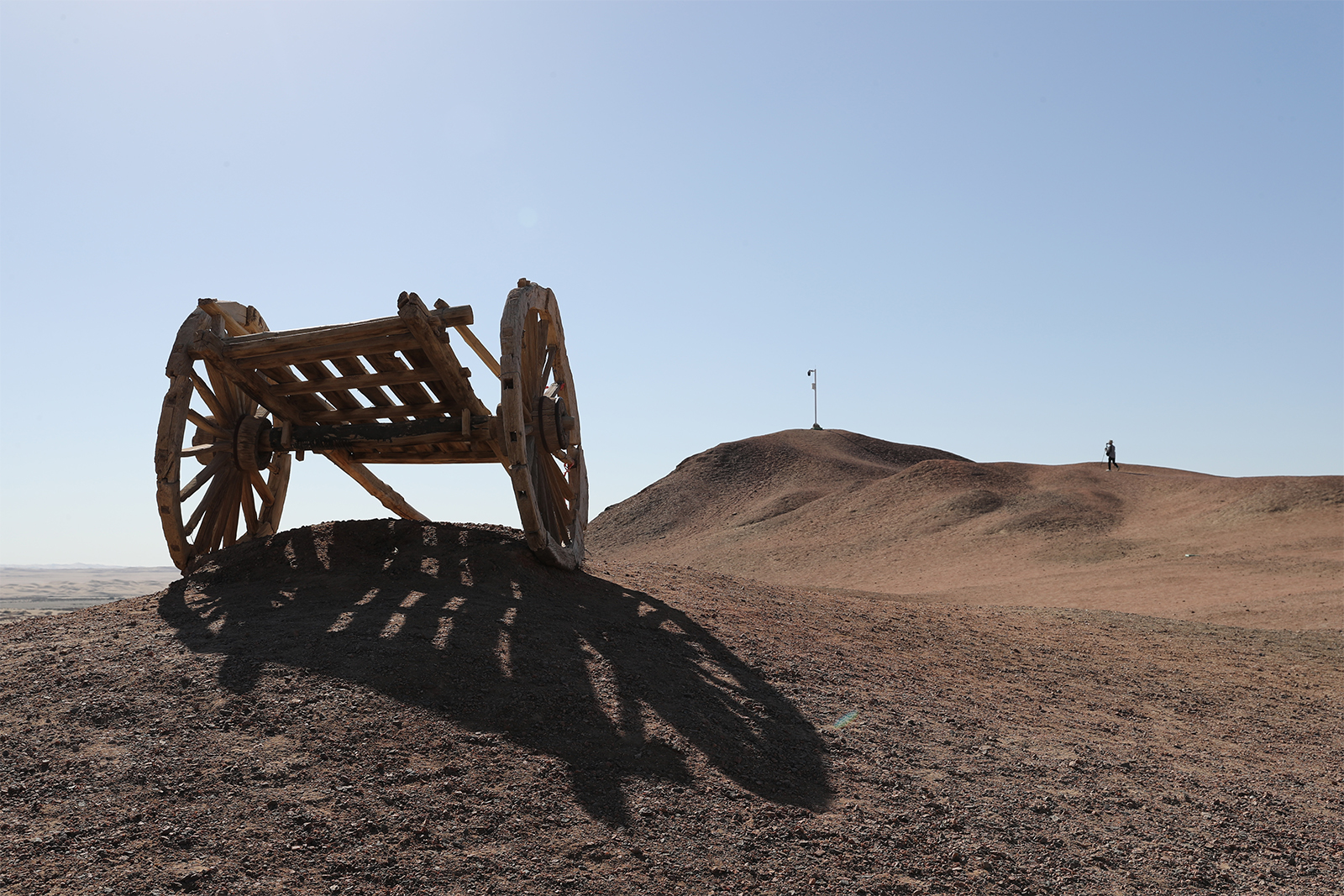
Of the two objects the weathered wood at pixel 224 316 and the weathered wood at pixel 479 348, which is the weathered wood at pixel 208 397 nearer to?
the weathered wood at pixel 224 316

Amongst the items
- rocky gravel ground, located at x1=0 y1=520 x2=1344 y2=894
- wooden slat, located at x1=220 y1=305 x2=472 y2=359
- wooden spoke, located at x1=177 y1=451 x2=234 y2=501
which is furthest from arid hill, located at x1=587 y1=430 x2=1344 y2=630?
wooden spoke, located at x1=177 y1=451 x2=234 y2=501

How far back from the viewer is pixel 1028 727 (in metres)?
6.00

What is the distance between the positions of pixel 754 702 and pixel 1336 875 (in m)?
3.06

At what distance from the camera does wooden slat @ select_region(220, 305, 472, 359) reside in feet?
22.8

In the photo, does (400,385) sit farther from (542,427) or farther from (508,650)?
(508,650)

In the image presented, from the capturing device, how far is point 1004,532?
23.1 meters

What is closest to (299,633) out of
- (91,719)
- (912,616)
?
(91,719)

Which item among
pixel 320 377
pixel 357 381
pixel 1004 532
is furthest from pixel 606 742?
pixel 1004 532

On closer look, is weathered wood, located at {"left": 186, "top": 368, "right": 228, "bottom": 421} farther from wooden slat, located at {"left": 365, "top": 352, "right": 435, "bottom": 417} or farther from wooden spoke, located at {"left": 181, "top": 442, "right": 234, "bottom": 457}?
wooden slat, located at {"left": 365, "top": 352, "right": 435, "bottom": 417}

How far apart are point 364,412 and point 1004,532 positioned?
19236 millimetres

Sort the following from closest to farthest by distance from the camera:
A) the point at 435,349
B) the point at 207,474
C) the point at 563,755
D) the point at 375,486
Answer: the point at 563,755 → the point at 435,349 → the point at 207,474 → the point at 375,486

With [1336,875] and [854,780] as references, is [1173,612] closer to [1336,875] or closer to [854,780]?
[1336,875]

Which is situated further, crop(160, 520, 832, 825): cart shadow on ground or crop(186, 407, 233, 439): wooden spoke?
crop(186, 407, 233, 439): wooden spoke

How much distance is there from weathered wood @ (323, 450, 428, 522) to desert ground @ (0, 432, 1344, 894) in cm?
122
